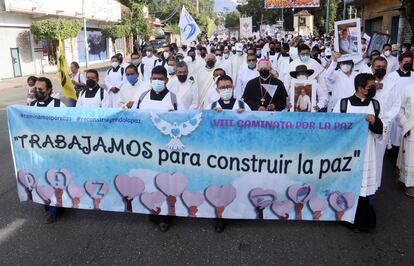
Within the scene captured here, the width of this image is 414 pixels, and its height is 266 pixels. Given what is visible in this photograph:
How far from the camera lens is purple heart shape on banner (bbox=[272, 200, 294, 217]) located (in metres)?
4.46

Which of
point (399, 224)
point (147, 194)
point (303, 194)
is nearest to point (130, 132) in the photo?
point (147, 194)

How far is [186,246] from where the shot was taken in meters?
4.25

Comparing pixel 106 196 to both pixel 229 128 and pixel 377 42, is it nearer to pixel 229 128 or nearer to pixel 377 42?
pixel 229 128

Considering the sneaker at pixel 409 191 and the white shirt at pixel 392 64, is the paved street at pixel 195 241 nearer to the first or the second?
the sneaker at pixel 409 191

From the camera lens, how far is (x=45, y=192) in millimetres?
4812

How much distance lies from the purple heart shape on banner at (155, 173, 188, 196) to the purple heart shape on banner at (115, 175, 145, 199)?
0.19 m

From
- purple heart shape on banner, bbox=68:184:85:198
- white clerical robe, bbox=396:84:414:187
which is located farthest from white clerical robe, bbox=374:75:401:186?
purple heart shape on banner, bbox=68:184:85:198

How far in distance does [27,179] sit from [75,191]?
580 mm

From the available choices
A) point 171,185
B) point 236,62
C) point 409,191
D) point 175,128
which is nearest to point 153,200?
point 171,185

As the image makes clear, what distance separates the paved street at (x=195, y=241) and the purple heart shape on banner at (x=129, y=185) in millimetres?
381

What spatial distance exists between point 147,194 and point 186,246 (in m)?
0.71

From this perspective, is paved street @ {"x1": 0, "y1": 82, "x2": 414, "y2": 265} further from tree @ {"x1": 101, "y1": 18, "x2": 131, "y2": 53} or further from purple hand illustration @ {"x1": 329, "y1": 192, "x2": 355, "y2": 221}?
tree @ {"x1": 101, "y1": 18, "x2": 131, "y2": 53}

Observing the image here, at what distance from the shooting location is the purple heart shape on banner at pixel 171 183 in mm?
4531

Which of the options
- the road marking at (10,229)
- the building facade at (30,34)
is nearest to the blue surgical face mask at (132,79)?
the road marking at (10,229)
